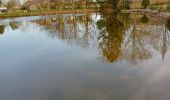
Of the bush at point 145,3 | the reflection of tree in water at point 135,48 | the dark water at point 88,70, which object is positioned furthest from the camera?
the bush at point 145,3

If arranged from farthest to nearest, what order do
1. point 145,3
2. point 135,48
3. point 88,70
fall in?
1. point 145,3
2. point 135,48
3. point 88,70

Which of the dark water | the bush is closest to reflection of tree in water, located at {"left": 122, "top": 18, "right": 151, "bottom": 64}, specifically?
the dark water

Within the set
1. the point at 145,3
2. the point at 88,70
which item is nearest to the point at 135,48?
the point at 88,70

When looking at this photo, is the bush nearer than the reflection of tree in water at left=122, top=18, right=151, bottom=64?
No

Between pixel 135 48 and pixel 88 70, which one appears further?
pixel 135 48

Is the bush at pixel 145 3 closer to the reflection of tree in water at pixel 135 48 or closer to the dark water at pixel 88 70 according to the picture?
the reflection of tree in water at pixel 135 48

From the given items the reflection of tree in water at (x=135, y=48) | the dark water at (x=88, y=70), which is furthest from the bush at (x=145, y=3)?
the dark water at (x=88, y=70)

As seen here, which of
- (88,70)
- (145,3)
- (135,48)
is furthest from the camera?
(145,3)

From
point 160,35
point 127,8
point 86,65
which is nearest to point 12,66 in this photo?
point 86,65

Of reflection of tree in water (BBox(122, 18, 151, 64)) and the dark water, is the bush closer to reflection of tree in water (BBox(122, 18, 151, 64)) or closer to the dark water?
reflection of tree in water (BBox(122, 18, 151, 64))

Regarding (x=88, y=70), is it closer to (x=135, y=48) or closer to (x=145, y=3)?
(x=135, y=48)

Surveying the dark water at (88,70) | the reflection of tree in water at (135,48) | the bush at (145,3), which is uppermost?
the bush at (145,3)

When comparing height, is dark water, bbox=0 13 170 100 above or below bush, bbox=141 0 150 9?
below

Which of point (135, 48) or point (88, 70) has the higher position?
point (135, 48)
